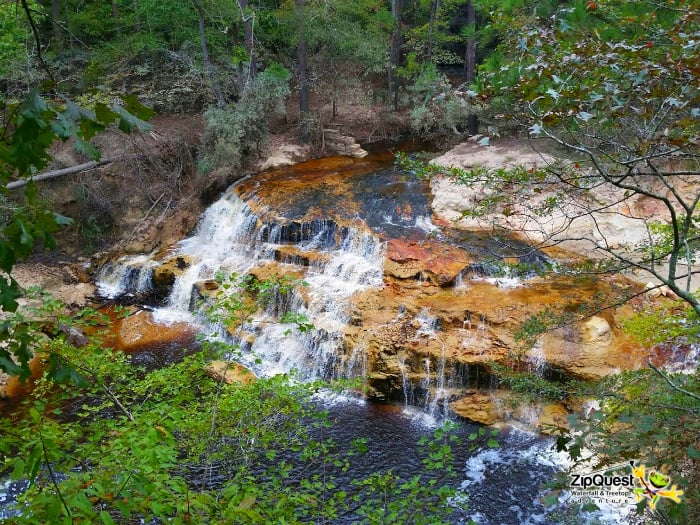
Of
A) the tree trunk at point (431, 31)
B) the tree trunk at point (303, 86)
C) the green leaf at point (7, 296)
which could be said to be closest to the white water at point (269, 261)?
the tree trunk at point (303, 86)

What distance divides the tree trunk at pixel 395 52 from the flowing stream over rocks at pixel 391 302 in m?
5.93

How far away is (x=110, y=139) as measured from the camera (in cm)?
1485

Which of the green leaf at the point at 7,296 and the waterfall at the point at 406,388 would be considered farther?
the waterfall at the point at 406,388

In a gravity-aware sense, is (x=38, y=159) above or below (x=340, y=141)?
below

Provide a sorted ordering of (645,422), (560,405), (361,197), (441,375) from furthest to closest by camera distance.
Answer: (361,197) < (441,375) < (560,405) < (645,422)

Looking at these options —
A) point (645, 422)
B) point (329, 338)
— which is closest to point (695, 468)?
point (645, 422)

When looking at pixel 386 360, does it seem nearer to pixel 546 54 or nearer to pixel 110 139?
pixel 546 54

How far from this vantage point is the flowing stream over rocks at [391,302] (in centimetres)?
770

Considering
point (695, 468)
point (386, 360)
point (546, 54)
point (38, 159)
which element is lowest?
point (386, 360)

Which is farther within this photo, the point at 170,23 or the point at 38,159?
the point at 170,23

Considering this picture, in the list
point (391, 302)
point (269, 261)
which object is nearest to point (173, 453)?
point (391, 302)

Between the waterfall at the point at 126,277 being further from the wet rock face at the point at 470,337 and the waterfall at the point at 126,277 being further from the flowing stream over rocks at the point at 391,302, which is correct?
the wet rock face at the point at 470,337

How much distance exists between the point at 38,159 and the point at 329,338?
7999 millimetres

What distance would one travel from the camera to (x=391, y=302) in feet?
30.8
